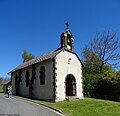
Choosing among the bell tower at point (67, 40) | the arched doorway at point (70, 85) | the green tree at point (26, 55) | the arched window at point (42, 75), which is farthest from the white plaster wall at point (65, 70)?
the green tree at point (26, 55)

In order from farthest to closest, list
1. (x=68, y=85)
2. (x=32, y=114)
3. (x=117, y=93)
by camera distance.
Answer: (x=117, y=93), (x=68, y=85), (x=32, y=114)

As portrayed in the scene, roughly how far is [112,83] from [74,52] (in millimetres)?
7653

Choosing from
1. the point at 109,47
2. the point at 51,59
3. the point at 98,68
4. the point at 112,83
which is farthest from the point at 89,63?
the point at 51,59

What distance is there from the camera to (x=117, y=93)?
2934 cm

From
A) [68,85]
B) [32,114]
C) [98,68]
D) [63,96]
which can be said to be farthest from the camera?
[98,68]

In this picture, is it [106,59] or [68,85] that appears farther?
[106,59]

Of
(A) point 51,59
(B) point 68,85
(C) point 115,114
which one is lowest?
(C) point 115,114

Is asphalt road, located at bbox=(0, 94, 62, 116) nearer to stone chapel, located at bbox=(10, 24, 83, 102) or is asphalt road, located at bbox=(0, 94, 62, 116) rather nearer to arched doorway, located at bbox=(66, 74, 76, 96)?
stone chapel, located at bbox=(10, 24, 83, 102)

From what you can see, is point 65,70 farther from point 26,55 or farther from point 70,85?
point 26,55

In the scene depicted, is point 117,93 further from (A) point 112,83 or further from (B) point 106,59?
(B) point 106,59

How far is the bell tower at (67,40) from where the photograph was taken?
26.1 meters

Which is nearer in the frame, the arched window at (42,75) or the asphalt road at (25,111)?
the asphalt road at (25,111)

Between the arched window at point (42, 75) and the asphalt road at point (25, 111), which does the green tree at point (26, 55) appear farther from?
the asphalt road at point (25, 111)

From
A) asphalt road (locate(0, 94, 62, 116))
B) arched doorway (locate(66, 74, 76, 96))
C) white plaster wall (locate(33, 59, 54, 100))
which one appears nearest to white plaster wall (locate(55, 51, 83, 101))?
arched doorway (locate(66, 74, 76, 96))
